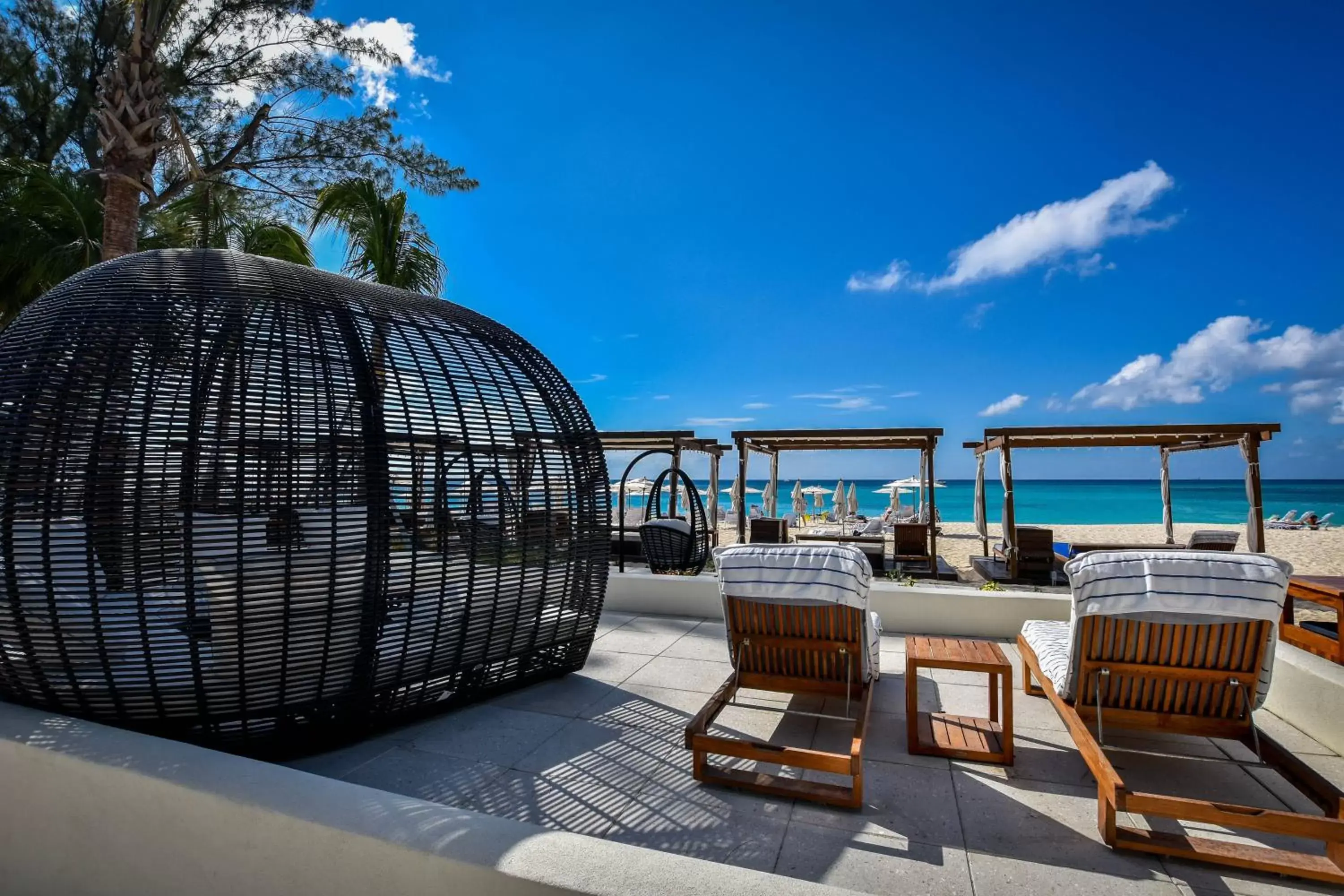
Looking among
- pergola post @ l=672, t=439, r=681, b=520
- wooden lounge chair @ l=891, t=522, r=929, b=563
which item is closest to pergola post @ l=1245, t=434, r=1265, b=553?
wooden lounge chair @ l=891, t=522, r=929, b=563

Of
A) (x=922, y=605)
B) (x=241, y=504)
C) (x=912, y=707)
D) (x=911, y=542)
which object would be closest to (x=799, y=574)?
(x=912, y=707)

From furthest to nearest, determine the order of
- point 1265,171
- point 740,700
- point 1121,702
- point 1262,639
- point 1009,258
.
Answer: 1. point 1009,258
2. point 1265,171
3. point 740,700
4. point 1121,702
5. point 1262,639

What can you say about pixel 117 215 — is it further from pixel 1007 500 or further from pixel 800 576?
pixel 1007 500

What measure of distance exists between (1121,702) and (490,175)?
1321cm

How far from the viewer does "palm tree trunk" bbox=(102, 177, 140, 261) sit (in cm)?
746

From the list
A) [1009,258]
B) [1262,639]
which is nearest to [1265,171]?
[1009,258]

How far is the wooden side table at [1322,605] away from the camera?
3.72 metres

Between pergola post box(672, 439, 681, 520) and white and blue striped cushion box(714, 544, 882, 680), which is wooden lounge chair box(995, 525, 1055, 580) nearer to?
pergola post box(672, 439, 681, 520)

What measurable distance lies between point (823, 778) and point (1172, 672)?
5.24 feet

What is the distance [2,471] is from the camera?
273 cm

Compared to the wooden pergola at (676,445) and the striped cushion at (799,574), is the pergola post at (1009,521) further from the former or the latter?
the striped cushion at (799,574)

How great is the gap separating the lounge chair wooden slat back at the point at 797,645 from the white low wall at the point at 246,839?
163cm

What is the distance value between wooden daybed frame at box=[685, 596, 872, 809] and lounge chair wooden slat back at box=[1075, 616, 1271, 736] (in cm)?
102

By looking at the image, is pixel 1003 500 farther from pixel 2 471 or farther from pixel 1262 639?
pixel 2 471
